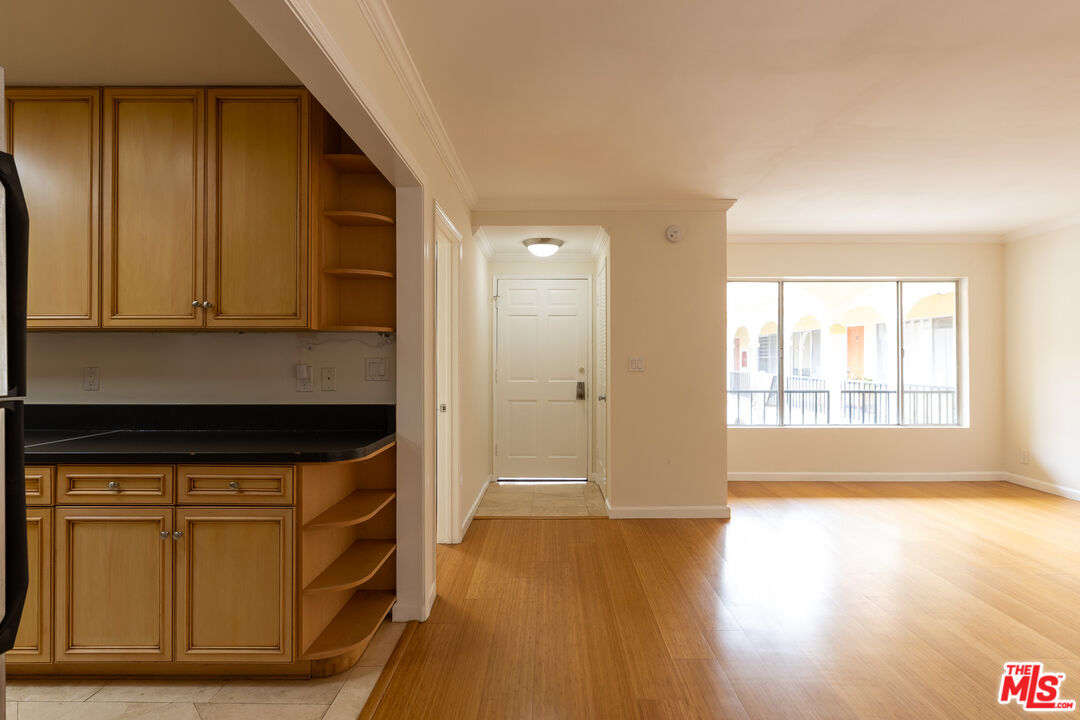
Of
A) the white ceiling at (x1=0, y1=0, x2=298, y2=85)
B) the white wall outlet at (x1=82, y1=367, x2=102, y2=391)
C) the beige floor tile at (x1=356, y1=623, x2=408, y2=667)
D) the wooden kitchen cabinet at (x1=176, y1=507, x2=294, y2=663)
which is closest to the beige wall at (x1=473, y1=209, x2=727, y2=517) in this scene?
the beige floor tile at (x1=356, y1=623, x2=408, y2=667)

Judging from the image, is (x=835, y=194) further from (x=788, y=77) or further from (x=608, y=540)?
(x=608, y=540)

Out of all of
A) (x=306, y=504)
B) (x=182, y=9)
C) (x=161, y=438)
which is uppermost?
(x=182, y=9)

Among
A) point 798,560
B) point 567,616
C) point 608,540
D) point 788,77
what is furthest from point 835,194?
point 567,616

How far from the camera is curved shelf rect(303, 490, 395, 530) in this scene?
218 cm

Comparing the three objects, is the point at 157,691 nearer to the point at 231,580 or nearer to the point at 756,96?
the point at 231,580

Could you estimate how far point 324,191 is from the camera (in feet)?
8.26

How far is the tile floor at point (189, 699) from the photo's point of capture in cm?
195

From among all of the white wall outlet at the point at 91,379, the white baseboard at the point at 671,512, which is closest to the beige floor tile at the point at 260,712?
the white wall outlet at the point at 91,379

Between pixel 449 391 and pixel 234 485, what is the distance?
170cm

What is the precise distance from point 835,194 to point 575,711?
3974mm

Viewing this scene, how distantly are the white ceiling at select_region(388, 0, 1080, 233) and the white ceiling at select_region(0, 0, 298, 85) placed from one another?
2.03 feet

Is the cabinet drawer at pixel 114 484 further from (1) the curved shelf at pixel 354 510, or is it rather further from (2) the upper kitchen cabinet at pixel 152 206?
(2) the upper kitchen cabinet at pixel 152 206

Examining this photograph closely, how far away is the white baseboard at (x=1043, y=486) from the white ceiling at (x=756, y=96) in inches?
104

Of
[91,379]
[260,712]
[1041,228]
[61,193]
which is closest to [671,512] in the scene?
[260,712]
